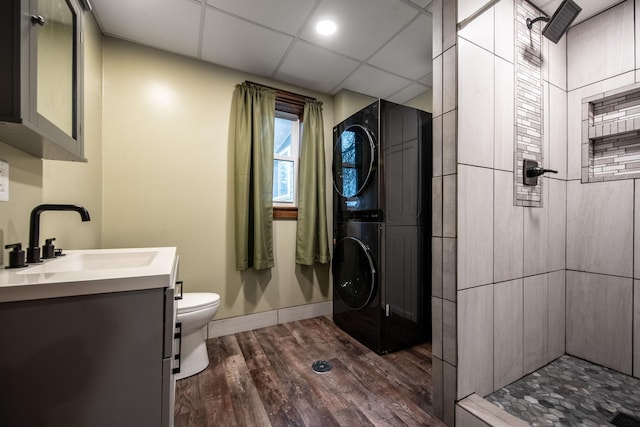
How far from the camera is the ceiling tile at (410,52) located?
6.23ft

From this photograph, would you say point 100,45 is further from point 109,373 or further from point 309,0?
point 109,373

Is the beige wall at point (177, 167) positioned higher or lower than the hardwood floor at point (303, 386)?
higher

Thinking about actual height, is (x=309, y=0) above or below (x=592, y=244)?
above

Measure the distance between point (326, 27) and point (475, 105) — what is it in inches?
47.6

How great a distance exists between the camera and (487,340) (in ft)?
4.65

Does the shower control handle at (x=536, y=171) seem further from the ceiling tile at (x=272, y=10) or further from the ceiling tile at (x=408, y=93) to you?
the ceiling tile at (x=272, y=10)

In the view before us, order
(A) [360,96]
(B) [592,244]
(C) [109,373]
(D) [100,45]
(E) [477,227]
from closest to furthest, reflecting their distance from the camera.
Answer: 1. (C) [109,373]
2. (E) [477,227]
3. (B) [592,244]
4. (D) [100,45]
5. (A) [360,96]

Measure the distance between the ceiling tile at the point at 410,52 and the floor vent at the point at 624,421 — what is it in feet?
8.17

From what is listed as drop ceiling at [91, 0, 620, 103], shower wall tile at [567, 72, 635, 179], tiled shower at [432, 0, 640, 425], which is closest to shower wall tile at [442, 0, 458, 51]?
tiled shower at [432, 0, 640, 425]

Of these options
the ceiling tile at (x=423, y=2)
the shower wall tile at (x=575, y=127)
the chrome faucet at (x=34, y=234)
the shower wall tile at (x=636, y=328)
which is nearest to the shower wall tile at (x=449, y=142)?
the ceiling tile at (x=423, y=2)

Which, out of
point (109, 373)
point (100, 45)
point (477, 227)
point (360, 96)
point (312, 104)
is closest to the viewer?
point (109, 373)

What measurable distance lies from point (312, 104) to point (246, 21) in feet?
3.38

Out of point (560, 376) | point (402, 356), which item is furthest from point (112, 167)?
point (560, 376)

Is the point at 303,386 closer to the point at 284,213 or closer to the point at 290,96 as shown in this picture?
A: the point at 284,213
